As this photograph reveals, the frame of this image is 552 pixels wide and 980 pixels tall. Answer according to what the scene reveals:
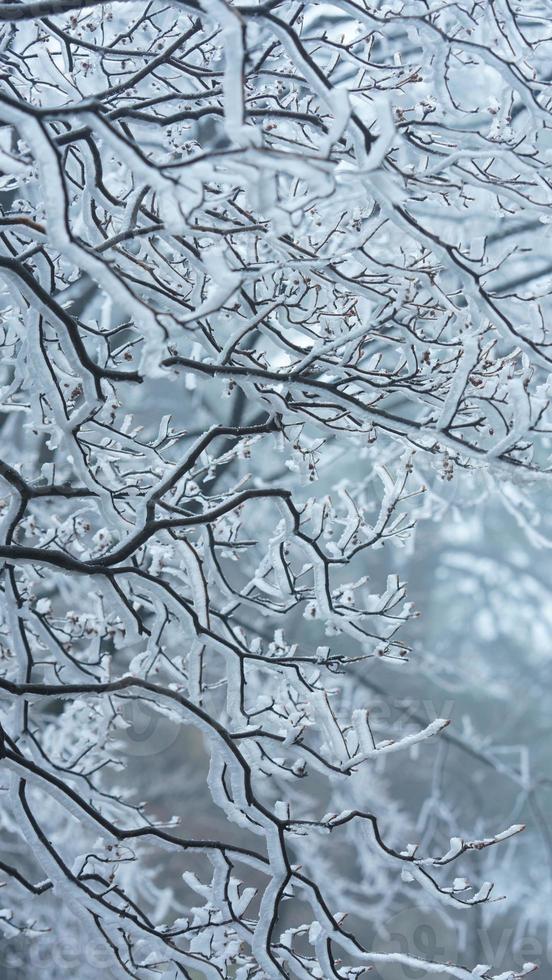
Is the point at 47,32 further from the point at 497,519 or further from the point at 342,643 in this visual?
the point at 497,519

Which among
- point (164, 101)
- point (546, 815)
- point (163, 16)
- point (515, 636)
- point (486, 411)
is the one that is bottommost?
point (486, 411)

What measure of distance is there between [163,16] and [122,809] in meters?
4.02

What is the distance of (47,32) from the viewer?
2.74 m

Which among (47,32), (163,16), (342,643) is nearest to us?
(47,32)

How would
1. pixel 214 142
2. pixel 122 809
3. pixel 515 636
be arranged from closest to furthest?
pixel 122 809, pixel 214 142, pixel 515 636

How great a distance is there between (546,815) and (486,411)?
1042 cm

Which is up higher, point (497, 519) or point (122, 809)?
point (497, 519)

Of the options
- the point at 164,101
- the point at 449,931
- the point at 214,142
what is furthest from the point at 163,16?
the point at 449,931

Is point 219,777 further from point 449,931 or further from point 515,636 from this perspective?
point 515,636

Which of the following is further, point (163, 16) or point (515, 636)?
point (515, 636)

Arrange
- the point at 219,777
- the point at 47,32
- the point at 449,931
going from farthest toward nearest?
the point at 449,931 < the point at 47,32 < the point at 219,777

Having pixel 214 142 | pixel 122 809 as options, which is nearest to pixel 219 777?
pixel 122 809

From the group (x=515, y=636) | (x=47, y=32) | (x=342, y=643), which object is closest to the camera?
(x=47, y=32)

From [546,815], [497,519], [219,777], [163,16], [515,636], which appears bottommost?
[219,777]
